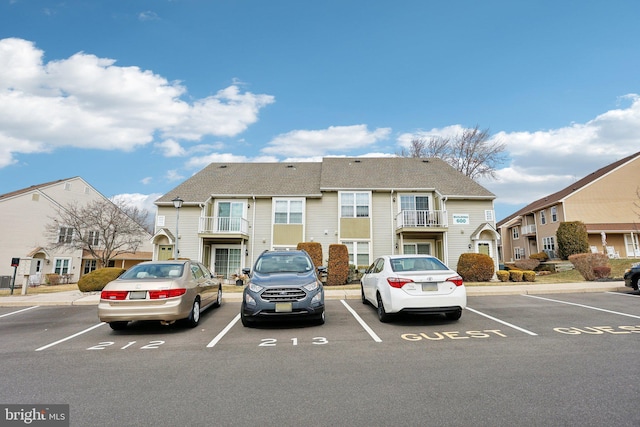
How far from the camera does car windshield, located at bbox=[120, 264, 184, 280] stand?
7.93 m

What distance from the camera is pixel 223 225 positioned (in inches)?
833

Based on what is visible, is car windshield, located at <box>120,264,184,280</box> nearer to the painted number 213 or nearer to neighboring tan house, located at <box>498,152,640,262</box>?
the painted number 213

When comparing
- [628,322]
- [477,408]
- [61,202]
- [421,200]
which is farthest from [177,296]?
[61,202]

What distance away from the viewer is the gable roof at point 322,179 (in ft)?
70.7

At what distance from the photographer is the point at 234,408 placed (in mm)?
3711

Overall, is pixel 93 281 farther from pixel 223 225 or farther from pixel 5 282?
pixel 223 225

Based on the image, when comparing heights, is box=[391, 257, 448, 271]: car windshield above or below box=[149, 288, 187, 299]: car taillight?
above

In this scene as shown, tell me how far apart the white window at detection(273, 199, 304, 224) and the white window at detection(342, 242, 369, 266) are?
356 centimetres

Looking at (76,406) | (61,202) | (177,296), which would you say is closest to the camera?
(76,406)

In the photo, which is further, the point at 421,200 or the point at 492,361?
the point at 421,200

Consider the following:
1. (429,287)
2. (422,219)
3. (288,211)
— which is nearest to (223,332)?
(429,287)

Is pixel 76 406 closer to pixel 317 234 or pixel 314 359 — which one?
pixel 314 359

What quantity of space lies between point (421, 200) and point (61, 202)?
33728 mm

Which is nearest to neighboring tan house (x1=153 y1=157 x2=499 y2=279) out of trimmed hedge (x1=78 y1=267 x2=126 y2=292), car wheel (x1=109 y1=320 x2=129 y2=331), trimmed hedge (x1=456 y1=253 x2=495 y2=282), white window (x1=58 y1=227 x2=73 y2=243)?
trimmed hedge (x1=456 y1=253 x2=495 y2=282)
